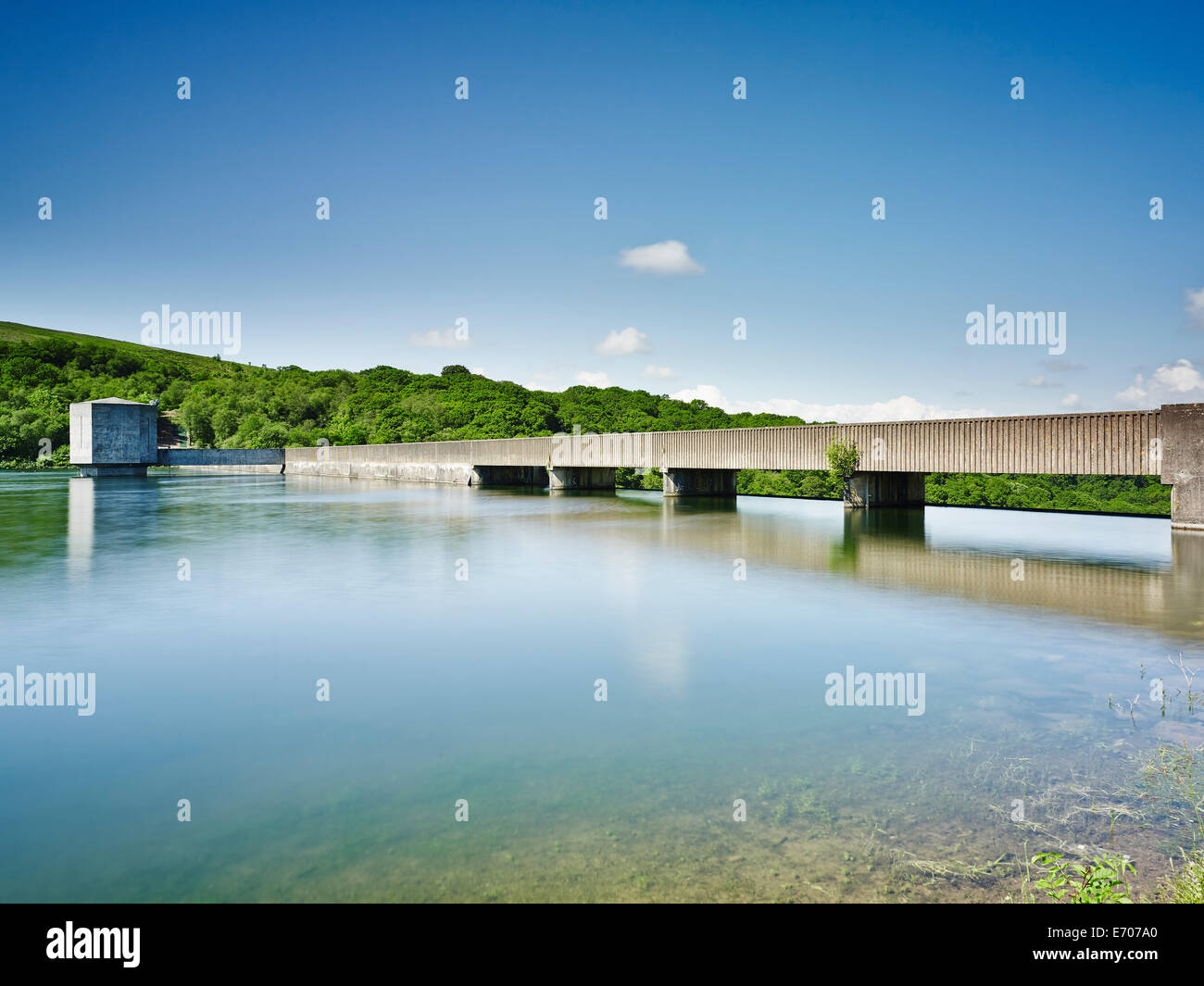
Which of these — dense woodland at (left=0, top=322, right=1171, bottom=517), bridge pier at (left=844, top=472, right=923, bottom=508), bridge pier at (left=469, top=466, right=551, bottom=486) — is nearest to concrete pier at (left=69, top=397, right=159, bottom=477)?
dense woodland at (left=0, top=322, right=1171, bottom=517)

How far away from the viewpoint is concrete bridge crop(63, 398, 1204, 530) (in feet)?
63.5

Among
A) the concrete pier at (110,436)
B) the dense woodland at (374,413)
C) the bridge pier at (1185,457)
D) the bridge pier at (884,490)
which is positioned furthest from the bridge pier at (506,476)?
the bridge pier at (1185,457)

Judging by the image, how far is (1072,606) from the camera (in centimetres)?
1082

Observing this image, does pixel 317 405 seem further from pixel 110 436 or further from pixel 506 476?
pixel 506 476

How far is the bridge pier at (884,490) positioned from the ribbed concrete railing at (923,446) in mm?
1306

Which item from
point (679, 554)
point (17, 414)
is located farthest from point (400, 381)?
point (679, 554)

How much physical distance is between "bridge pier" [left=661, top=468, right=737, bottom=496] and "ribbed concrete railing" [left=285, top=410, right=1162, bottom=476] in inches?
48.6

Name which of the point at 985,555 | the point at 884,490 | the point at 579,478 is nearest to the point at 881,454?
the point at 884,490

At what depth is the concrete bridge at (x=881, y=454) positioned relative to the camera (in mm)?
19359

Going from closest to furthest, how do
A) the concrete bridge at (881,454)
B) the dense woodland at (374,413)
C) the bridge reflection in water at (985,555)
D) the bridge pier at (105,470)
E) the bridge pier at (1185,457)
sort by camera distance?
1. the bridge reflection in water at (985,555)
2. the bridge pier at (1185,457)
3. the concrete bridge at (881,454)
4. the dense woodland at (374,413)
5. the bridge pier at (105,470)

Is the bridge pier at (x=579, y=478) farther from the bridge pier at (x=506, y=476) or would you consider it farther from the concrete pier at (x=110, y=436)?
the concrete pier at (x=110, y=436)

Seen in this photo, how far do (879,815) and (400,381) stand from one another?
139 meters

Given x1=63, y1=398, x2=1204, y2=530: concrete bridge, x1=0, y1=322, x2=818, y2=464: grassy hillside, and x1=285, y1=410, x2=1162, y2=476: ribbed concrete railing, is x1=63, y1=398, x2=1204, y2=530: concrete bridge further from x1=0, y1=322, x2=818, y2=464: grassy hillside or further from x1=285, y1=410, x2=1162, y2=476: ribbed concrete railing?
x1=0, y1=322, x2=818, y2=464: grassy hillside
